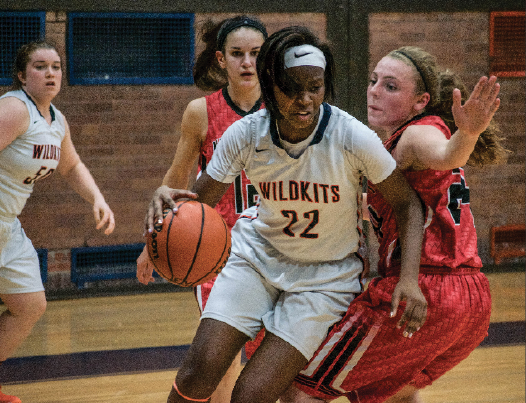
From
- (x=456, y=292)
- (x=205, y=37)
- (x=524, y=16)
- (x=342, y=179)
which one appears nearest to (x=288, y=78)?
(x=342, y=179)

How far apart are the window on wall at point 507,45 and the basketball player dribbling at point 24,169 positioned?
181 inches

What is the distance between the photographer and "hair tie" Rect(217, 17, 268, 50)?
2.95m

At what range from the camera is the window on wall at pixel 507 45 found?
258 inches

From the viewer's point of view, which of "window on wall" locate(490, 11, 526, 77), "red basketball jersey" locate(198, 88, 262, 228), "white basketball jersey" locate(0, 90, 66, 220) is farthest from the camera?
"window on wall" locate(490, 11, 526, 77)

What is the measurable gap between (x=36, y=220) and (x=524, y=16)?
5204mm

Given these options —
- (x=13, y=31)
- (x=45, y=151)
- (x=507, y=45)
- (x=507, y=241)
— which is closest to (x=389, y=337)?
(x=45, y=151)

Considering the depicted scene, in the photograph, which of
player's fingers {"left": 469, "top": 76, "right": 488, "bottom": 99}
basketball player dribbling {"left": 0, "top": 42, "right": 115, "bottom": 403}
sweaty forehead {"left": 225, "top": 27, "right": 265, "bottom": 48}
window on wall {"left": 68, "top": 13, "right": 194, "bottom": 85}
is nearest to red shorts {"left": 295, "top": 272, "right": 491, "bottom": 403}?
player's fingers {"left": 469, "top": 76, "right": 488, "bottom": 99}

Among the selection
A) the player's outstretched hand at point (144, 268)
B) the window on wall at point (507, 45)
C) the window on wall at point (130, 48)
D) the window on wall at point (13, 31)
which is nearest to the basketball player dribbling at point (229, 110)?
the player's outstretched hand at point (144, 268)

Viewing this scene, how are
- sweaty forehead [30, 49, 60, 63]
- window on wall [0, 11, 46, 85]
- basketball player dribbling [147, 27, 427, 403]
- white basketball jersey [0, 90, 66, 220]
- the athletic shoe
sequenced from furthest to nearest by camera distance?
window on wall [0, 11, 46, 85] < sweaty forehead [30, 49, 60, 63] < white basketball jersey [0, 90, 66, 220] < the athletic shoe < basketball player dribbling [147, 27, 427, 403]

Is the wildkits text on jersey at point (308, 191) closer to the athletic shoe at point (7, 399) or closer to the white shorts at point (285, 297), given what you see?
the white shorts at point (285, 297)

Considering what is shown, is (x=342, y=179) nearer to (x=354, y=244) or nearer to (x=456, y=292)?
(x=354, y=244)

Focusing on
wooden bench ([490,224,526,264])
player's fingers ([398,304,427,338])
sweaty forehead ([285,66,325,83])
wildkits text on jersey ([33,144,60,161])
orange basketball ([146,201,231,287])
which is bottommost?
wooden bench ([490,224,526,264])

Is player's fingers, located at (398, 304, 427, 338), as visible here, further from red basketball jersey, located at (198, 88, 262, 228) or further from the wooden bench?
the wooden bench

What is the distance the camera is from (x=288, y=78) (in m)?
2.11
